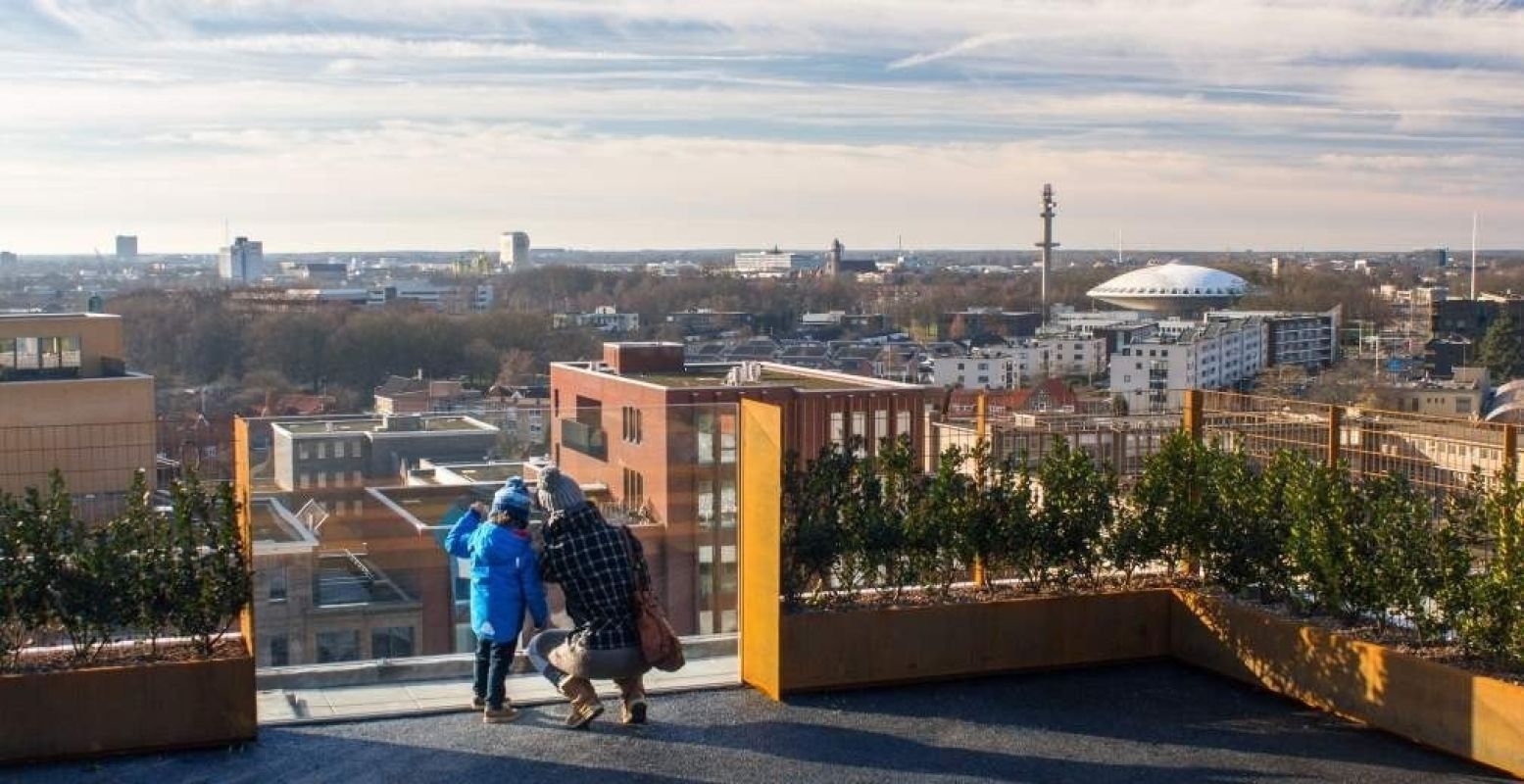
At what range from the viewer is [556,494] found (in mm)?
6238

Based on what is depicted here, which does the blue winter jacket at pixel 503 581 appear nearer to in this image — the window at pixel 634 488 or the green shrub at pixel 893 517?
the window at pixel 634 488

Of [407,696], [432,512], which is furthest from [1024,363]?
[407,696]

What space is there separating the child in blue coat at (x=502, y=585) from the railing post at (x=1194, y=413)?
3.47 metres

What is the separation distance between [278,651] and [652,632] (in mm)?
1652

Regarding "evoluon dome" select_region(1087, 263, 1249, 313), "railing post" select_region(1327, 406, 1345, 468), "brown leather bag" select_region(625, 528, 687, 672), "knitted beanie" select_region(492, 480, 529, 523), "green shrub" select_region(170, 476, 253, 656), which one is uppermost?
"railing post" select_region(1327, 406, 1345, 468)

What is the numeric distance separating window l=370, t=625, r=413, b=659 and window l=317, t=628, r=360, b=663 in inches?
2.9

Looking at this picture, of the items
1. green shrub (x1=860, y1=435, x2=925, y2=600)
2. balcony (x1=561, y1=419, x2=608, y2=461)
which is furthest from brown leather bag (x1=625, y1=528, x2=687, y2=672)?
green shrub (x1=860, y1=435, x2=925, y2=600)

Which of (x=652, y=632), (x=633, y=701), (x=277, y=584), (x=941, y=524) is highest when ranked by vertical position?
(x=941, y=524)

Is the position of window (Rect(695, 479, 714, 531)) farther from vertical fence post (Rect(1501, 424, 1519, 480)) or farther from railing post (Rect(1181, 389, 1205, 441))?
vertical fence post (Rect(1501, 424, 1519, 480))

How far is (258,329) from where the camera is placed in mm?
83375

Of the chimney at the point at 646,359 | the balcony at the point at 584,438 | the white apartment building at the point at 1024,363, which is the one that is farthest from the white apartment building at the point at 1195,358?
the balcony at the point at 584,438

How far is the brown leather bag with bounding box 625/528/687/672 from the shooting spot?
246 inches

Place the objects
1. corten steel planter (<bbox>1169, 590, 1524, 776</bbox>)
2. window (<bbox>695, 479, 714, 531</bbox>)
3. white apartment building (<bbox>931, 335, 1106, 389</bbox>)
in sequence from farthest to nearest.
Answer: white apartment building (<bbox>931, 335, 1106, 389</bbox>) → window (<bbox>695, 479, 714, 531</bbox>) → corten steel planter (<bbox>1169, 590, 1524, 776</bbox>)

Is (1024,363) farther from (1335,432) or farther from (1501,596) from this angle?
(1501,596)
